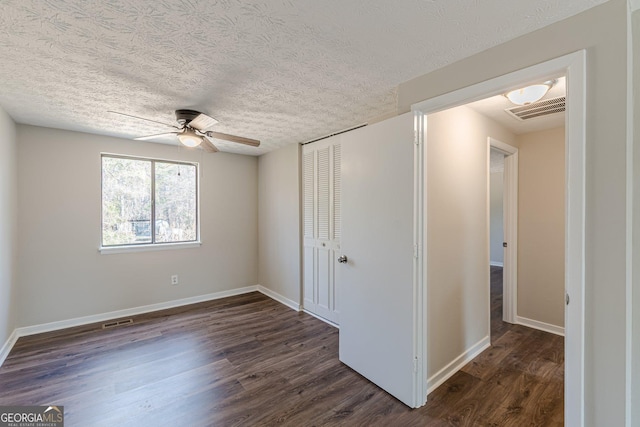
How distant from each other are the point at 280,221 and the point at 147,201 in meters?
1.89

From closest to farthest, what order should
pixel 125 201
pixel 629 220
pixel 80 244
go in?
pixel 629 220, pixel 80 244, pixel 125 201

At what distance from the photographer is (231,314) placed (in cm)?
380

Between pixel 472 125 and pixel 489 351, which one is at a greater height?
pixel 472 125

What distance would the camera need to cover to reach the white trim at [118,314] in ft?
10.4

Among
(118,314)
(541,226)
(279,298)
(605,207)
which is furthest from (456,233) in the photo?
(118,314)

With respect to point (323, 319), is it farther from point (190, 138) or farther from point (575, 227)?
point (575, 227)

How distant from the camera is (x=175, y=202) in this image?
13.7 ft

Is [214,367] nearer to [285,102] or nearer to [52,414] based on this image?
[52,414]

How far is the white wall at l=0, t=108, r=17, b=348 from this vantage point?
2572 mm

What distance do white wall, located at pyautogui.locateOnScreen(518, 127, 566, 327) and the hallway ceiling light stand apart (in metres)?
1.41

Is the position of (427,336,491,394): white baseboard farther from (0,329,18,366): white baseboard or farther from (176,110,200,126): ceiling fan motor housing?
(0,329,18,366): white baseboard

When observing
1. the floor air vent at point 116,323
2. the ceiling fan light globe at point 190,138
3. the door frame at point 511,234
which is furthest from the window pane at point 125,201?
the door frame at point 511,234

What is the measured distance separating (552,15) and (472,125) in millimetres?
1338

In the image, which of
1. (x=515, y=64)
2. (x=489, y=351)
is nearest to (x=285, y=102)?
(x=515, y=64)
